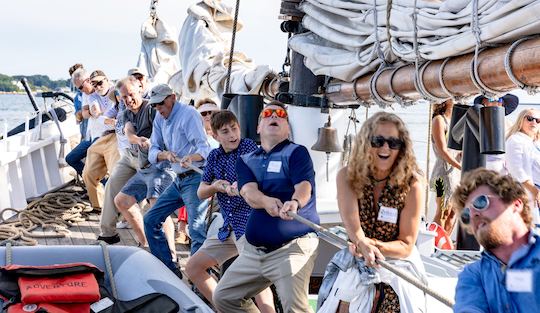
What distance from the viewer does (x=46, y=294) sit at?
3.16 meters

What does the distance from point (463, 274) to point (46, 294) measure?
1802 millimetres

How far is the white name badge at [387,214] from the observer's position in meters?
2.76

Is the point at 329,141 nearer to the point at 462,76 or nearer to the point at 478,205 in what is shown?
the point at 462,76

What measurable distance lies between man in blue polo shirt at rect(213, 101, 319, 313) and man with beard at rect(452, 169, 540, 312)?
1246 millimetres

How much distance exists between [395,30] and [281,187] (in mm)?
970

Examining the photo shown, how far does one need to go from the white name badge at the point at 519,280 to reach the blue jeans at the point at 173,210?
9.06 feet

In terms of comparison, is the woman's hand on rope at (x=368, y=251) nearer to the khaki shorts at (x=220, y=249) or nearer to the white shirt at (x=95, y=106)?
the khaki shorts at (x=220, y=249)

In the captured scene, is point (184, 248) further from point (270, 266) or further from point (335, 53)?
point (270, 266)

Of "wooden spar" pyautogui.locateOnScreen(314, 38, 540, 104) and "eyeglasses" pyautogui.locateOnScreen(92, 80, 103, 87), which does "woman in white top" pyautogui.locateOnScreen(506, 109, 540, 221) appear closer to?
"wooden spar" pyautogui.locateOnScreen(314, 38, 540, 104)

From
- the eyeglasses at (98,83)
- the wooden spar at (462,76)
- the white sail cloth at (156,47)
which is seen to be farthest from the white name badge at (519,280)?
the white sail cloth at (156,47)

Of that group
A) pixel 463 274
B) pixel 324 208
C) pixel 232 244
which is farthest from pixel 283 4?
pixel 463 274

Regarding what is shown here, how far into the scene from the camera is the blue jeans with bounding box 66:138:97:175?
25.4 feet

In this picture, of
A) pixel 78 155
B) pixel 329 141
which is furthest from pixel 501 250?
pixel 78 155

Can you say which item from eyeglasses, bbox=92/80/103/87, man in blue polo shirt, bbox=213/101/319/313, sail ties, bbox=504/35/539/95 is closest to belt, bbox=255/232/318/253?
man in blue polo shirt, bbox=213/101/319/313
